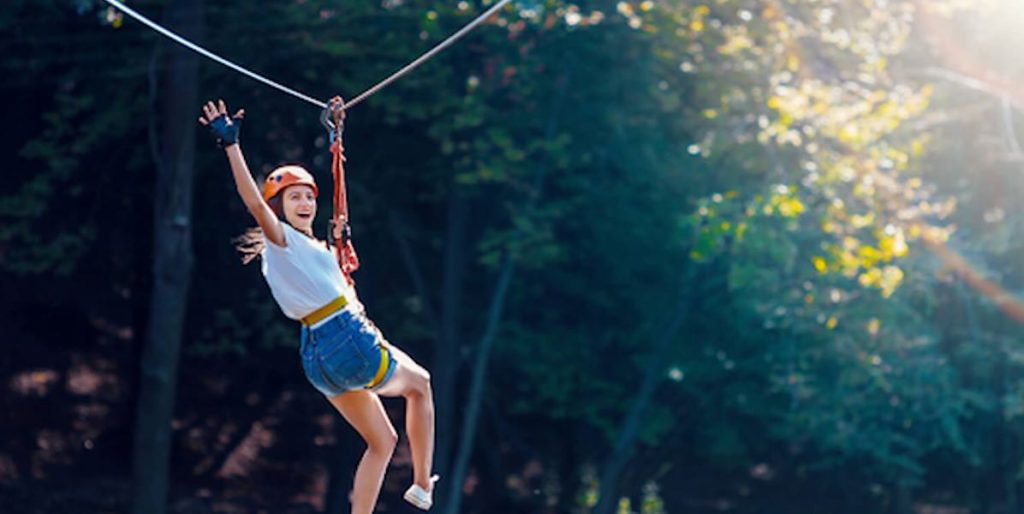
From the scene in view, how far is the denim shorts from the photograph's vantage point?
5.60m

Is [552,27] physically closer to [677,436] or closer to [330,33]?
[330,33]

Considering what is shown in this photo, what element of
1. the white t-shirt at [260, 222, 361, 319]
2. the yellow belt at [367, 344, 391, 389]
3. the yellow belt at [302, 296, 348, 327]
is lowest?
the yellow belt at [367, 344, 391, 389]

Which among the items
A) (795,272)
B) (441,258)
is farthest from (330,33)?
(795,272)

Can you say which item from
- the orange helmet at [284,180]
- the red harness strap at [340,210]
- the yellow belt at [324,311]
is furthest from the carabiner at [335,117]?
the yellow belt at [324,311]

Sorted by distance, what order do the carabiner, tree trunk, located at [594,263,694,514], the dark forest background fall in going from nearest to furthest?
the carabiner → the dark forest background → tree trunk, located at [594,263,694,514]

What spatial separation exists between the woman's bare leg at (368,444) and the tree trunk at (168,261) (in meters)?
7.41

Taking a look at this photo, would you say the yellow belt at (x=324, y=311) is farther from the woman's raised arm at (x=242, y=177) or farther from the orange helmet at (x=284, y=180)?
the orange helmet at (x=284, y=180)

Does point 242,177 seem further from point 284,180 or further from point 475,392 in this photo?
point 475,392

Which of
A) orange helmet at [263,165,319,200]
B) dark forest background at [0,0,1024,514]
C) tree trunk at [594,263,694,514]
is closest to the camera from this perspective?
orange helmet at [263,165,319,200]

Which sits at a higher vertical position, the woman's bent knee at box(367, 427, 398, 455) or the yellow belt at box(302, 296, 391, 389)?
the yellow belt at box(302, 296, 391, 389)

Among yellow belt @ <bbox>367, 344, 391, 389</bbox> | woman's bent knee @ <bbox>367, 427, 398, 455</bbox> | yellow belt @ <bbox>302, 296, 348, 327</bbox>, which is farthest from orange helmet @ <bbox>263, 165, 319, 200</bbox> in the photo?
woman's bent knee @ <bbox>367, 427, 398, 455</bbox>

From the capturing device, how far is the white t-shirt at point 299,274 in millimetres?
5566

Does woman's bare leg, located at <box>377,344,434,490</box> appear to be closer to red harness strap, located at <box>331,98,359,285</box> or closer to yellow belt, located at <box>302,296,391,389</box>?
yellow belt, located at <box>302,296,391,389</box>

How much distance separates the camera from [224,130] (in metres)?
5.51
